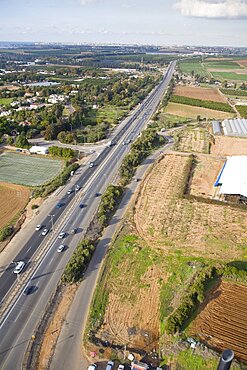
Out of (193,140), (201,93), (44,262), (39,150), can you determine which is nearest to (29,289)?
(44,262)

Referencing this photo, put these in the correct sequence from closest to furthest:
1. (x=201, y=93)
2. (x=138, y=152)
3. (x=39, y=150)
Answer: (x=138, y=152) < (x=39, y=150) < (x=201, y=93)

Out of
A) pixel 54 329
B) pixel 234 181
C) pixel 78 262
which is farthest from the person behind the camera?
pixel 234 181

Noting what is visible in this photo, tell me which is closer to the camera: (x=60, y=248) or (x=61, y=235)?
(x=60, y=248)

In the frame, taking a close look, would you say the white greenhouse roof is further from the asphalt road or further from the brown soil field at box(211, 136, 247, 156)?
the asphalt road

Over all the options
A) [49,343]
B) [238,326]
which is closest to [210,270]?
[238,326]

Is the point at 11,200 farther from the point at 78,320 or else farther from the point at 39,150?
the point at 78,320

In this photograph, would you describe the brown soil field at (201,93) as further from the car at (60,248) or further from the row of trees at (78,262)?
the car at (60,248)

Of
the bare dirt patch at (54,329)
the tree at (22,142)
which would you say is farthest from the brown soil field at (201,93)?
the bare dirt patch at (54,329)
